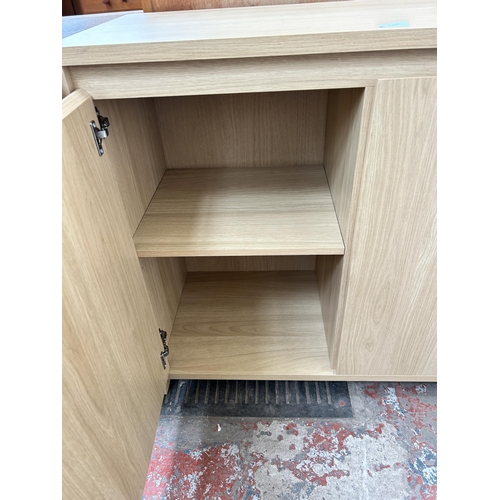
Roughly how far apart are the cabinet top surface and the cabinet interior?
116 millimetres

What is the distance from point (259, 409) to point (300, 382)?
0.13m

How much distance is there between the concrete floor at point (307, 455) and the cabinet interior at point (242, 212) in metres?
0.12

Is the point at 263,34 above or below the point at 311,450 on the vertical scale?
above

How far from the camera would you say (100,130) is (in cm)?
Answer: 57

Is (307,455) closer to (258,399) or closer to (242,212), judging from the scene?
(258,399)

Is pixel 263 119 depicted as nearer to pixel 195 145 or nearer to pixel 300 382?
pixel 195 145

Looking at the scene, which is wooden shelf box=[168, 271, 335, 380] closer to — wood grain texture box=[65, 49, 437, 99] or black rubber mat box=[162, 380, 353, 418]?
black rubber mat box=[162, 380, 353, 418]

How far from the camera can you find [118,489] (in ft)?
1.79

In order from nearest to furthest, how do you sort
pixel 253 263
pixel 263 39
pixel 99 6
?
pixel 263 39 → pixel 253 263 → pixel 99 6

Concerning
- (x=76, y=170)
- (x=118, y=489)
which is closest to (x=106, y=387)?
(x=118, y=489)

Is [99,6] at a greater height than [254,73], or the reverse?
[99,6]

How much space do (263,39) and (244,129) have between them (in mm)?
423

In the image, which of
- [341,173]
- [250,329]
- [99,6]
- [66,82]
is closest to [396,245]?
[341,173]

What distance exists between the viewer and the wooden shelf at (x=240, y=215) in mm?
726
